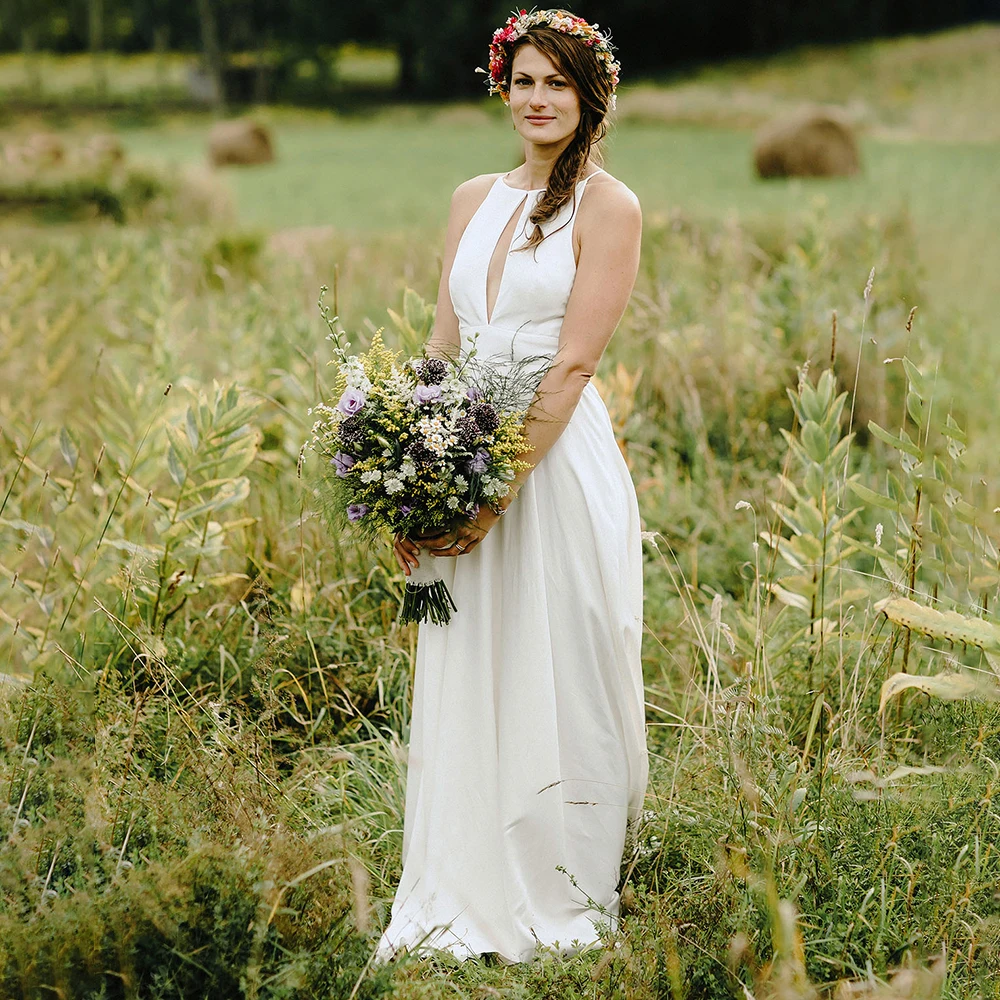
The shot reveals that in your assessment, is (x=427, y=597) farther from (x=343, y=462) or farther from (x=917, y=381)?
(x=917, y=381)

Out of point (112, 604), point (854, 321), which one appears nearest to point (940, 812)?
point (112, 604)

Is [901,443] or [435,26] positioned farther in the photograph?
[435,26]

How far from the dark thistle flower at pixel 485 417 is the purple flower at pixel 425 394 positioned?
8cm

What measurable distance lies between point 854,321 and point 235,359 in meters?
3.18

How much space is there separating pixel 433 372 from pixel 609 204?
0.57 m

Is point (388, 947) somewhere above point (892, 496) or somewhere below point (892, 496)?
below

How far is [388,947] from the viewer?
2.63 m

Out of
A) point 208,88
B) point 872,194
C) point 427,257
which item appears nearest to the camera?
point 427,257

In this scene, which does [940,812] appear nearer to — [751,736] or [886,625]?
[751,736]

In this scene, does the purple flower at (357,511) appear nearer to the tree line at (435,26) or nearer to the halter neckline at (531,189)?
the halter neckline at (531,189)

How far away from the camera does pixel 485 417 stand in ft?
8.00

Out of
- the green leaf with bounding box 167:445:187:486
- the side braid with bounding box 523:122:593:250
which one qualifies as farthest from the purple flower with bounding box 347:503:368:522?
the green leaf with bounding box 167:445:187:486

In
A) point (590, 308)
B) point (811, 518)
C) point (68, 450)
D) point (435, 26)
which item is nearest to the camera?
point (590, 308)

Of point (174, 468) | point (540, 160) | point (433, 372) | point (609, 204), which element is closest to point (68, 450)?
point (174, 468)
